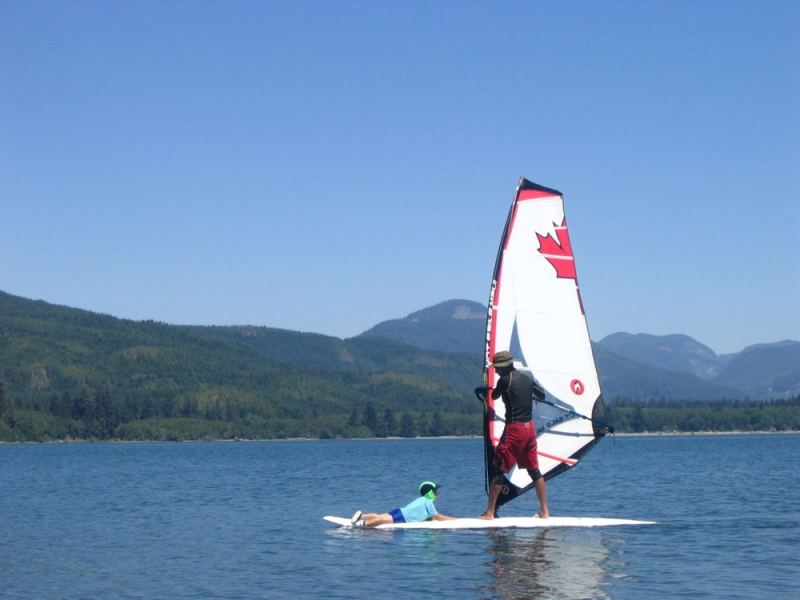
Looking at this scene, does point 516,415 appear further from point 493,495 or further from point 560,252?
point 560,252

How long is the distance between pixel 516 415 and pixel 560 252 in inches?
193

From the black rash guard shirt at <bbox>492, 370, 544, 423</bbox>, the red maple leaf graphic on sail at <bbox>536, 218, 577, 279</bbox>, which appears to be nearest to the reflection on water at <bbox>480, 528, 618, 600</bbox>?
the black rash guard shirt at <bbox>492, 370, 544, 423</bbox>

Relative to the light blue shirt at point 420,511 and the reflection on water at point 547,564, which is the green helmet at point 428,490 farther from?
the reflection on water at point 547,564

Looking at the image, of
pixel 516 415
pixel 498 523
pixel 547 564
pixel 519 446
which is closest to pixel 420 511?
pixel 498 523

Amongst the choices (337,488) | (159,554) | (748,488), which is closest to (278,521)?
(159,554)

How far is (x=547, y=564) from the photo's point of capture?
25.1m

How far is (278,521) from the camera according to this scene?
38.0 meters

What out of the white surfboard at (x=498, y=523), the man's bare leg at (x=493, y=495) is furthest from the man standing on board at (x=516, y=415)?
the white surfboard at (x=498, y=523)

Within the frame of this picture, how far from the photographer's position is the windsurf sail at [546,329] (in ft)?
99.4

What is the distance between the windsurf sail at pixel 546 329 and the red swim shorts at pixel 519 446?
3.84ft

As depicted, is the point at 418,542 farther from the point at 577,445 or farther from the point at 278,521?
the point at 278,521

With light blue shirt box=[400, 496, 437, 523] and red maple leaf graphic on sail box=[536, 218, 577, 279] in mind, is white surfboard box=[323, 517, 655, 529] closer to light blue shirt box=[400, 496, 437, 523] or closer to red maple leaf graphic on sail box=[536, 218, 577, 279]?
light blue shirt box=[400, 496, 437, 523]

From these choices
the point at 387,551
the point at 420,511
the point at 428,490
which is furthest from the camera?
the point at 420,511

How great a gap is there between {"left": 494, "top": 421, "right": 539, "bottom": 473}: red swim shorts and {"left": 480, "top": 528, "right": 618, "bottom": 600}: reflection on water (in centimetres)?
183
